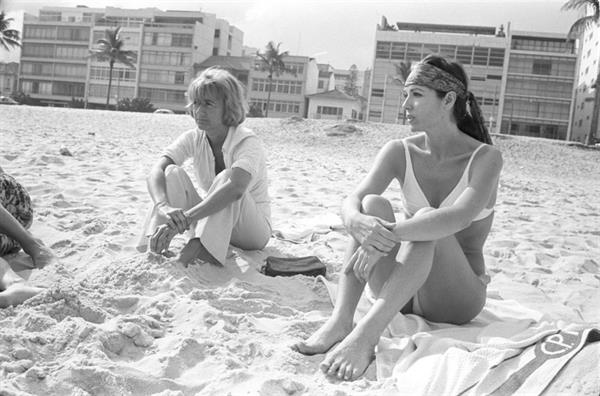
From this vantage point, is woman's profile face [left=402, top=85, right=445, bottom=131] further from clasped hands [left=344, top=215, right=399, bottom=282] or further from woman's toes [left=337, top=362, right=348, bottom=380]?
woman's toes [left=337, top=362, right=348, bottom=380]

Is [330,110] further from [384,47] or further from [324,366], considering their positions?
[324,366]

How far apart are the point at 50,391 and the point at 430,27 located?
64.2 meters

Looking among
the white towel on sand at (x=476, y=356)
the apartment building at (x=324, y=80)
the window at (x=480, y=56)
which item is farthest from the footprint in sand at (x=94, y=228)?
the apartment building at (x=324, y=80)

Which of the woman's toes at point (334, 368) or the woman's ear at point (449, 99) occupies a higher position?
the woman's ear at point (449, 99)

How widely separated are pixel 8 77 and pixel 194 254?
73.8 meters

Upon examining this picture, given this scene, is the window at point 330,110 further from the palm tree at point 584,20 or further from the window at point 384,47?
the palm tree at point 584,20

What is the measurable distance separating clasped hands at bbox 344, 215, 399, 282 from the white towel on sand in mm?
283

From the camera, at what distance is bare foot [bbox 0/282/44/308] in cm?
254

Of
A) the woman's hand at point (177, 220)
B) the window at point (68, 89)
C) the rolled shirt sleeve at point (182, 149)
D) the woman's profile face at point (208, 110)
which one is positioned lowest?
the woman's hand at point (177, 220)

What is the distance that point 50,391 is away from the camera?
75.1 inches

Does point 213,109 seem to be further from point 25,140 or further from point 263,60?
point 263,60

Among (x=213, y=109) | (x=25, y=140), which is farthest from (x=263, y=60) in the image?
(x=213, y=109)

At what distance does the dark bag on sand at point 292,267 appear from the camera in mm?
3330

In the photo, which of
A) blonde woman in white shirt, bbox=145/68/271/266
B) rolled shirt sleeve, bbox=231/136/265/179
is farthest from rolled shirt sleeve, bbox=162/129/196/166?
rolled shirt sleeve, bbox=231/136/265/179
